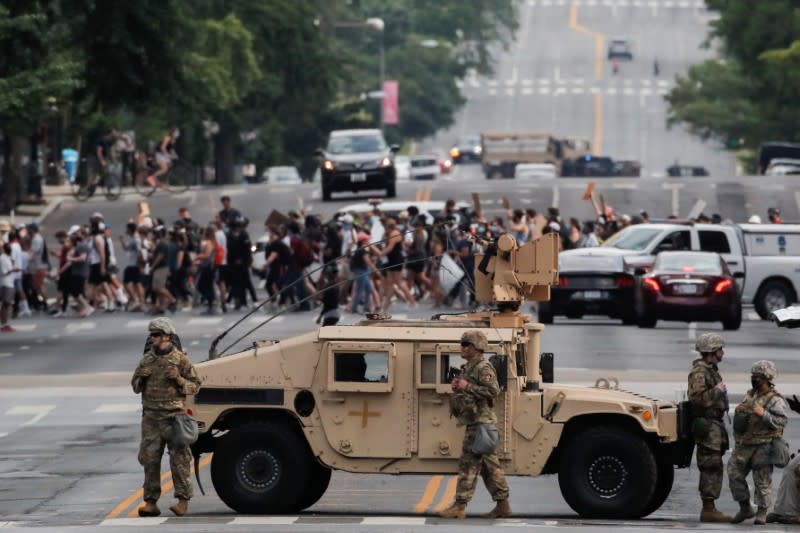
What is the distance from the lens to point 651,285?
33.7m

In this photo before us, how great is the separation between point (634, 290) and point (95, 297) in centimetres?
1081

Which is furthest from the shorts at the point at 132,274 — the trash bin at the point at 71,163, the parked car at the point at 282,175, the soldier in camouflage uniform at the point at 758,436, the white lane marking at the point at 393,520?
the parked car at the point at 282,175

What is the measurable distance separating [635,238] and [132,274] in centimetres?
937

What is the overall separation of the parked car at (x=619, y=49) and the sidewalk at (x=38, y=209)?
85.7 m

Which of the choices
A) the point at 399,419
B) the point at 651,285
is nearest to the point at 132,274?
the point at 651,285

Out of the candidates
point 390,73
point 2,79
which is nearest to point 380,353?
point 2,79

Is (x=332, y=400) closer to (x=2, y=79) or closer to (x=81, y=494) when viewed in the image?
(x=81, y=494)

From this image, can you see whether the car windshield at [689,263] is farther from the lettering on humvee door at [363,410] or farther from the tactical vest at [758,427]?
the lettering on humvee door at [363,410]

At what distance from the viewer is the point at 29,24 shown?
3822 cm

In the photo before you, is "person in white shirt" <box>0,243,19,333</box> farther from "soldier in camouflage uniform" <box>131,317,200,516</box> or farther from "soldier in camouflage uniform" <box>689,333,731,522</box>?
"soldier in camouflage uniform" <box>689,333,731,522</box>

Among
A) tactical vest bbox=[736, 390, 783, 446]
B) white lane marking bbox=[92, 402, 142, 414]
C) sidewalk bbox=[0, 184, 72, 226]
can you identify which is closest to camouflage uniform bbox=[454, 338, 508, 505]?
tactical vest bbox=[736, 390, 783, 446]

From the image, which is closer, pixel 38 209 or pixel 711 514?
pixel 711 514

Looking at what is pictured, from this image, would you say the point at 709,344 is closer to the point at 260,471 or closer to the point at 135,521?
the point at 260,471

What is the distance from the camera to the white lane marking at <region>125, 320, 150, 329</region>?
36.3 meters
